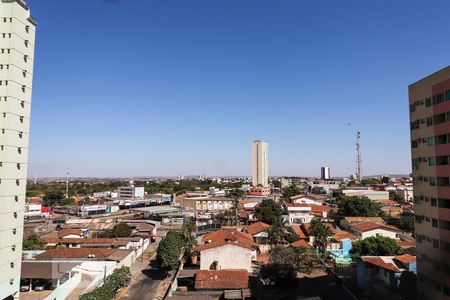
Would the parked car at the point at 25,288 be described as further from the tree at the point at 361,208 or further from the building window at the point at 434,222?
the tree at the point at 361,208

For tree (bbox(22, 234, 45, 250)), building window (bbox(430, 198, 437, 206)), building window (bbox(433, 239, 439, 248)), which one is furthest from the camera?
tree (bbox(22, 234, 45, 250))

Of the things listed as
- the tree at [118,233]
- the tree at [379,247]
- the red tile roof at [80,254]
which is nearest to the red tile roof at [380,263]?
the tree at [379,247]

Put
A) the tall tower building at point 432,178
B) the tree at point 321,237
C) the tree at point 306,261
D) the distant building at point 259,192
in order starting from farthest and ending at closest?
the distant building at point 259,192, the tree at point 321,237, the tree at point 306,261, the tall tower building at point 432,178

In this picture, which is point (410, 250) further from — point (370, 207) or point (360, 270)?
point (370, 207)

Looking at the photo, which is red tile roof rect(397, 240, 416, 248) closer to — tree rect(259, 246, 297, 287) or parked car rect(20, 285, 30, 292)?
tree rect(259, 246, 297, 287)

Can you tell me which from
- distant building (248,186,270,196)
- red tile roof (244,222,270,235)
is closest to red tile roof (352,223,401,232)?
Answer: red tile roof (244,222,270,235)

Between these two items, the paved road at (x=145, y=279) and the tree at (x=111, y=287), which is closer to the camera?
the tree at (x=111, y=287)
